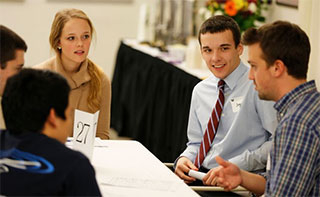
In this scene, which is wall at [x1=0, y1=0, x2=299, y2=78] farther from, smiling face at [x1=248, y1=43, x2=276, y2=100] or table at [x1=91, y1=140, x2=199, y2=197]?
smiling face at [x1=248, y1=43, x2=276, y2=100]

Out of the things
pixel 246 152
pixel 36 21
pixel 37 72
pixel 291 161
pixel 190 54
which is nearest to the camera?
pixel 37 72

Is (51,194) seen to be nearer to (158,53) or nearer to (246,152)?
(246,152)

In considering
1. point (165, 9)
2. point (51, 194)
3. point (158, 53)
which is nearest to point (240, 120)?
point (51, 194)

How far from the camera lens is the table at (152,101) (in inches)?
192

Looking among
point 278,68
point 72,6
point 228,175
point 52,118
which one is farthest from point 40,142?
point 72,6

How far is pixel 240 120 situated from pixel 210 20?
52 centimetres

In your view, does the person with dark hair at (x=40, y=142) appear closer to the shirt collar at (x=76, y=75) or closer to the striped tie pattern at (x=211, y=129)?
the striped tie pattern at (x=211, y=129)

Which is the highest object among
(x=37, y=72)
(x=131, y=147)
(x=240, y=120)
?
(x=37, y=72)

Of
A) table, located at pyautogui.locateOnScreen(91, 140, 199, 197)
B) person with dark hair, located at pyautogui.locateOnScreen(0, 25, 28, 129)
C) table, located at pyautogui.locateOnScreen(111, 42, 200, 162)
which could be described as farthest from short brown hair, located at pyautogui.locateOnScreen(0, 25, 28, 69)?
table, located at pyautogui.locateOnScreen(111, 42, 200, 162)

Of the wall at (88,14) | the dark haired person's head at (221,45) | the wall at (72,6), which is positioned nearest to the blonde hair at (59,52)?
the dark haired person's head at (221,45)

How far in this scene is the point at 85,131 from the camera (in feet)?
8.06

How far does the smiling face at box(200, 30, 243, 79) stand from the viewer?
2.84 metres

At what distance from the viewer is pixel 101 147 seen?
285 centimetres

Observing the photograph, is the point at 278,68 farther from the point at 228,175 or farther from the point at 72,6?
the point at 72,6
